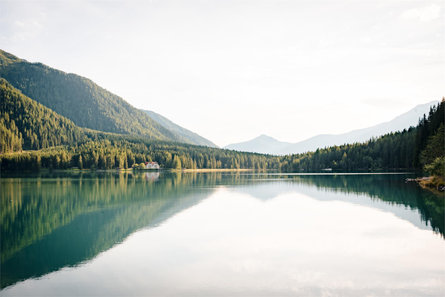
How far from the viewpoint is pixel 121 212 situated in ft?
131

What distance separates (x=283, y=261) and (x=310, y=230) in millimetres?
10218

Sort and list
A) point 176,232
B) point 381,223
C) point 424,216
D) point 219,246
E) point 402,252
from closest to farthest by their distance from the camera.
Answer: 1. point 402,252
2. point 219,246
3. point 176,232
4. point 381,223
5. point 424,216

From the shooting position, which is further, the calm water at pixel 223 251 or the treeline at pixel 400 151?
the treeline at pixel 400 151

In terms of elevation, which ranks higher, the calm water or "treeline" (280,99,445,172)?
"treeline" (280,99,445,172)

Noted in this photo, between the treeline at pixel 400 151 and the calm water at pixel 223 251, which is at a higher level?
the treeline at pixel 400 151

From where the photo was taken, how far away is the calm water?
1675 centimetres

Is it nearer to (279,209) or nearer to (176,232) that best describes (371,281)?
(176,232)

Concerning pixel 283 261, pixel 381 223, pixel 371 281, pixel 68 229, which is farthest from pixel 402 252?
pixel 68 229

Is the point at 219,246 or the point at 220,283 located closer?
the point at 220,283

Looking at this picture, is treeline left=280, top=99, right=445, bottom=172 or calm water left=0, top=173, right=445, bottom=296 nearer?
calm water left=0, top=173, right=445, bottom=296

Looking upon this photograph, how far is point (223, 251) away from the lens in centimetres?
2344

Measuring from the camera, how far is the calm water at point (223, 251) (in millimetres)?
16750

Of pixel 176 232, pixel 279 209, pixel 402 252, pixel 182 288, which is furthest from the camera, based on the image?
pixel 279 209

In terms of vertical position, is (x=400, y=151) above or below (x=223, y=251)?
above
